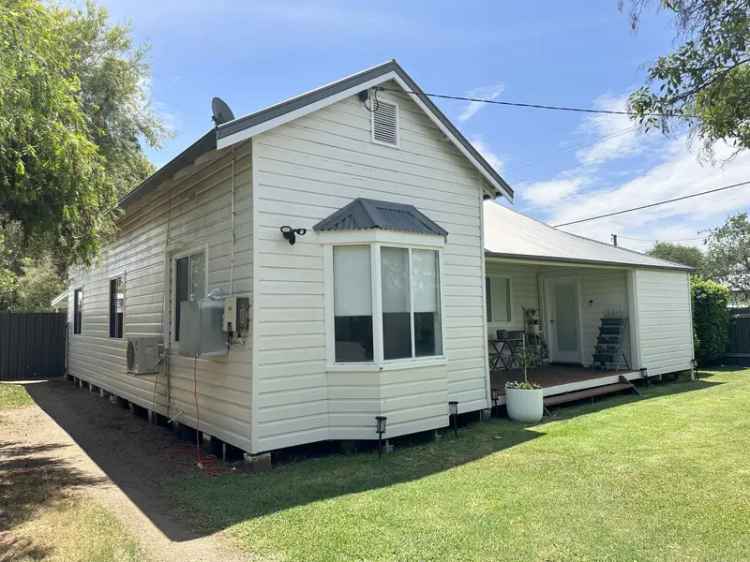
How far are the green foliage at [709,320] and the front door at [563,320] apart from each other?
4720 millimetres

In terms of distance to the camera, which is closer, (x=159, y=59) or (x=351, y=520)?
(x=351, y=520)

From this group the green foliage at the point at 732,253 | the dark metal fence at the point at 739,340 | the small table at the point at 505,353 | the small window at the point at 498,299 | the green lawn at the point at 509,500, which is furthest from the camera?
the green foliage at the point at 732,253

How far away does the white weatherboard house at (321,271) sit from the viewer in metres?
5.62

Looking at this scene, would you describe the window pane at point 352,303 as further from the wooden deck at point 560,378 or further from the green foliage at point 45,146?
the wooden deck at point 560,378

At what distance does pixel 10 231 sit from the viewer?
613 centimetres

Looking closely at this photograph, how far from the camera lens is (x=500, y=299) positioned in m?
11.7

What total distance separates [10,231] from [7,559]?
4.18 meters

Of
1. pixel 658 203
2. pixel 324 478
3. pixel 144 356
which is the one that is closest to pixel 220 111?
pixel 144 356

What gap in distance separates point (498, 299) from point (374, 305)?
6.33 m

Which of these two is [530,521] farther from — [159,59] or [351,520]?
[159,59]

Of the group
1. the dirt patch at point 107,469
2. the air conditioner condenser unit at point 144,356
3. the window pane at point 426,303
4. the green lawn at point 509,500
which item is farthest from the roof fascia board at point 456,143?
the dirt patch at point 107,469

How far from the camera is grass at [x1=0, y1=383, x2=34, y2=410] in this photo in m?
10.8

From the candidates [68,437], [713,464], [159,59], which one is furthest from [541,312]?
[159,59]

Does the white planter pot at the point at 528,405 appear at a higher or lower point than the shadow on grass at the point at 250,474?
higher
